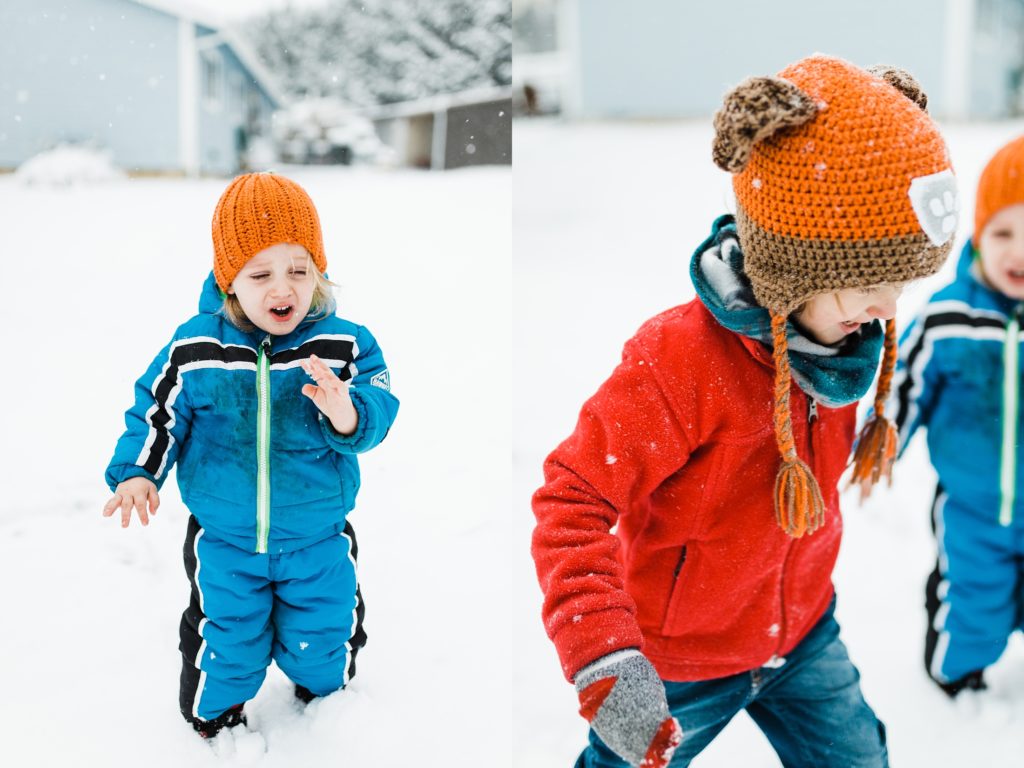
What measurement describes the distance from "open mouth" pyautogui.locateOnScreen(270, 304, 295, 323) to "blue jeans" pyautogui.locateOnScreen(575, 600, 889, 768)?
30.2 inches

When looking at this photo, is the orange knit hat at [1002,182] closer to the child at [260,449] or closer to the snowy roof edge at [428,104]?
the snowy roof edge at [428,104]

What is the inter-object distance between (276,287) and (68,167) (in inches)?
13.8

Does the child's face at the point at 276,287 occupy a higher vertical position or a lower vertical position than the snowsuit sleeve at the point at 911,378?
higher

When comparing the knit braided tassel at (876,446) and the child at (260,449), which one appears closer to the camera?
the child at (260,449)

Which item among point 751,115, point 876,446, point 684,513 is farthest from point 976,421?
point 751,115

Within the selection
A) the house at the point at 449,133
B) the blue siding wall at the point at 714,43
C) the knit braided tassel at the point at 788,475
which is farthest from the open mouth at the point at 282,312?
the blue siding wall at the point at 714,43

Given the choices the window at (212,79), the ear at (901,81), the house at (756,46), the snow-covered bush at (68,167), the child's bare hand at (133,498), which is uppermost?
the house at (756,46)

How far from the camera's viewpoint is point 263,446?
127cm

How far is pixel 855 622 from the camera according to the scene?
2037 mm

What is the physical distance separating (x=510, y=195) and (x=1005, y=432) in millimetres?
1009

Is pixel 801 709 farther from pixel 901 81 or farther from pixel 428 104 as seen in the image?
pixel 428 104

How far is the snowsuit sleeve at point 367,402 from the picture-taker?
4.08 ft

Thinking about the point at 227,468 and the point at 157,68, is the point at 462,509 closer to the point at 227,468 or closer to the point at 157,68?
the point at 227,468

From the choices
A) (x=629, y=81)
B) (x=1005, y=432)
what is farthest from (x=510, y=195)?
(x=629, y=81)
